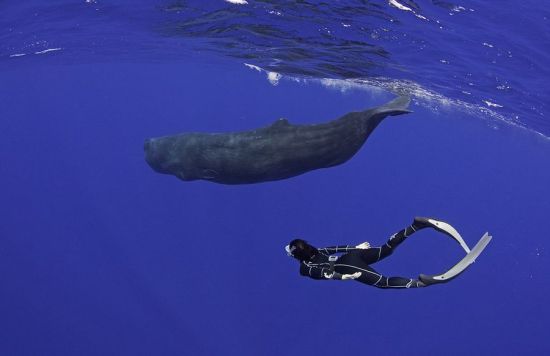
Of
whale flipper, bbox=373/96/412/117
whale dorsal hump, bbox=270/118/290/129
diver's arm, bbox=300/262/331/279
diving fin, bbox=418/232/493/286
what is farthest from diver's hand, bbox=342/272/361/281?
whale dorsal hump, bbox=270/118/290/129

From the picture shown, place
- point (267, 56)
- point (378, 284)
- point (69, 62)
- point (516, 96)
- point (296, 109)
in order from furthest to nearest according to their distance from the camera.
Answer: point (296, 109)
point (69, 62)
point (267, 56)
point (516, 96)
point (378, 284)

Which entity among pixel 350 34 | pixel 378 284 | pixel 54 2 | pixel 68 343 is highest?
pixel 54 2

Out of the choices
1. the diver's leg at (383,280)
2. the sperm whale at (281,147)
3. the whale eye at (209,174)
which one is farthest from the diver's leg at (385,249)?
the whale eye at (209,174)

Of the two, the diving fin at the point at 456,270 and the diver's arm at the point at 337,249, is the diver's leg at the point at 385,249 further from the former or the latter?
the diving fin at the point at 456,270

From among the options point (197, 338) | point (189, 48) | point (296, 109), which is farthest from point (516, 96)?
point (296, 109)

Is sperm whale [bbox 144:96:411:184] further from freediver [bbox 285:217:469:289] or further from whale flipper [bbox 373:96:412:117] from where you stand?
freediver [bbox 285:217:469:289]

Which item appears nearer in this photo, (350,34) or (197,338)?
(350,34)

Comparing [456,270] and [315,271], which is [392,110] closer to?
[315,271]

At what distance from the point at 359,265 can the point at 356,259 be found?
0.73 ft

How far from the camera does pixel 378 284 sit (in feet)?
26.0

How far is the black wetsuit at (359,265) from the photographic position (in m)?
7.80

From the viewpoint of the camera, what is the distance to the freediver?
784cm

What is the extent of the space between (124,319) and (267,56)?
2111cm

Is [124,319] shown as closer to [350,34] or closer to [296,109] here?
[350,34]
